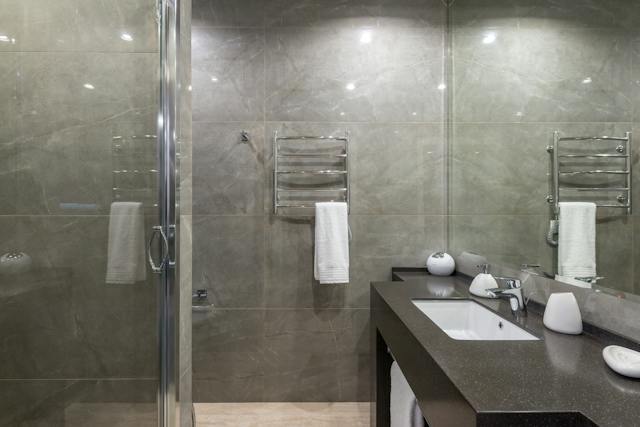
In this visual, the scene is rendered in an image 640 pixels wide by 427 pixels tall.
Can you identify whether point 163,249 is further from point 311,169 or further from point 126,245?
point 311,169

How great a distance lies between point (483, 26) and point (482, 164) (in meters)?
0.73

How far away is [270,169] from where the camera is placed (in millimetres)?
2166

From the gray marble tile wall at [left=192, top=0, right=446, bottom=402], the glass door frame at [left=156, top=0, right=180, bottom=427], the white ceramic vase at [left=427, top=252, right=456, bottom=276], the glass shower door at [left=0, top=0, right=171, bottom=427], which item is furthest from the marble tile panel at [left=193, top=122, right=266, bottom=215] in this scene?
the white ceramic vase at [left=427, top=252, right=456, bottom=276]

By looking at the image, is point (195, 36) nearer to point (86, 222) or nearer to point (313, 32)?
point (313, 32)

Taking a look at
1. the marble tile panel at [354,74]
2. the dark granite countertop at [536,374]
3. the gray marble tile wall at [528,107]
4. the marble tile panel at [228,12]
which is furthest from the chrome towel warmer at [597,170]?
the marble tile panel at [228,12]

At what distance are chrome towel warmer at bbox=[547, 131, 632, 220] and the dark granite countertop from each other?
42cm

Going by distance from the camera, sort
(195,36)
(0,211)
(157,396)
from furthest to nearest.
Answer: (195,36) < (157,396) < (0,211)

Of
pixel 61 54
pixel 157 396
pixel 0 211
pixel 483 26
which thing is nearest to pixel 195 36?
pixel 61 54

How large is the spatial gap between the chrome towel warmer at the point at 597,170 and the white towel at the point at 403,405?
85cm

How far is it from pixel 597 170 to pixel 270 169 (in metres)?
1.61

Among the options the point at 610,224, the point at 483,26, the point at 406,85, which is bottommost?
the point at 610,224

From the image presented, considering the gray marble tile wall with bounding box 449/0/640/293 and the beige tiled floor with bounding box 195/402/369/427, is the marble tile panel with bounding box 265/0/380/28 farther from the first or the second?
the beige tiled floor with bounding box 195/402/369/427

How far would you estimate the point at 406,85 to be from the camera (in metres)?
2.19

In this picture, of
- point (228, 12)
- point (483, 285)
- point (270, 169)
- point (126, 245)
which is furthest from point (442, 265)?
point (228, 12)
